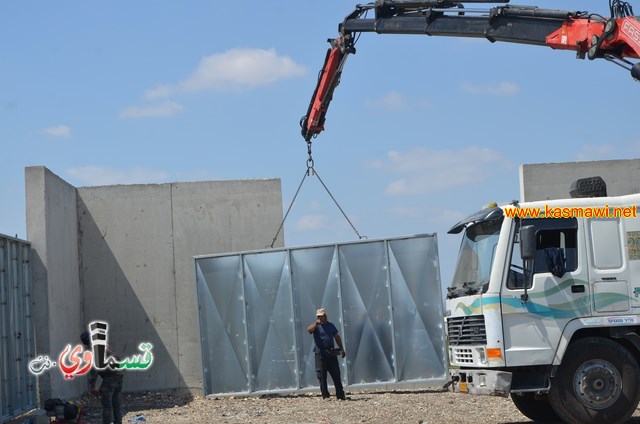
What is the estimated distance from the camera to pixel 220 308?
19562 millimetres

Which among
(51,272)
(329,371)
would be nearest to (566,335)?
(329,371)

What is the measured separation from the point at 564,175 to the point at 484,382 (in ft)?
29.4

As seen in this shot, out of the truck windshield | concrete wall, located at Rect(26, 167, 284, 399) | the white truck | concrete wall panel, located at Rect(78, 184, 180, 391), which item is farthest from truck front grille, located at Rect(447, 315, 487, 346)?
concrete wall panel, located at Rect(78, 184, 180, 391)

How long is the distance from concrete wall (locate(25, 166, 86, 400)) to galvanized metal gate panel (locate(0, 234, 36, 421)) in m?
0.19

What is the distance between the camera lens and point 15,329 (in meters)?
15.9

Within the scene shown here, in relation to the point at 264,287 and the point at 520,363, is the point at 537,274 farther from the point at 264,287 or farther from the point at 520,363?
the point at 264,287

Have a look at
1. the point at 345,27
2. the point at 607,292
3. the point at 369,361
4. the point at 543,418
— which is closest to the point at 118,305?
the point at 369,361

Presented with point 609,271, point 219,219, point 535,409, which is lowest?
point 535,409

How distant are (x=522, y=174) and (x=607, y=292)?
7.90 metres

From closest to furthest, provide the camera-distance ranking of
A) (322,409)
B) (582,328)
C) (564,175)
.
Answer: (582,328)
(322,409)
(564,175)

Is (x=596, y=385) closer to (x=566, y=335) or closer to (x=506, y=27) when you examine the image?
(x=566, y=335)

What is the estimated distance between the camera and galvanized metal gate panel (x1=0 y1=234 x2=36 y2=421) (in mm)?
15188

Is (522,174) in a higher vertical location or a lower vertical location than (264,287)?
higher

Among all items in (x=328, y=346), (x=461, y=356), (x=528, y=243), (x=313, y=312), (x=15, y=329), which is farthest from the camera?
(x=313, y=312)
